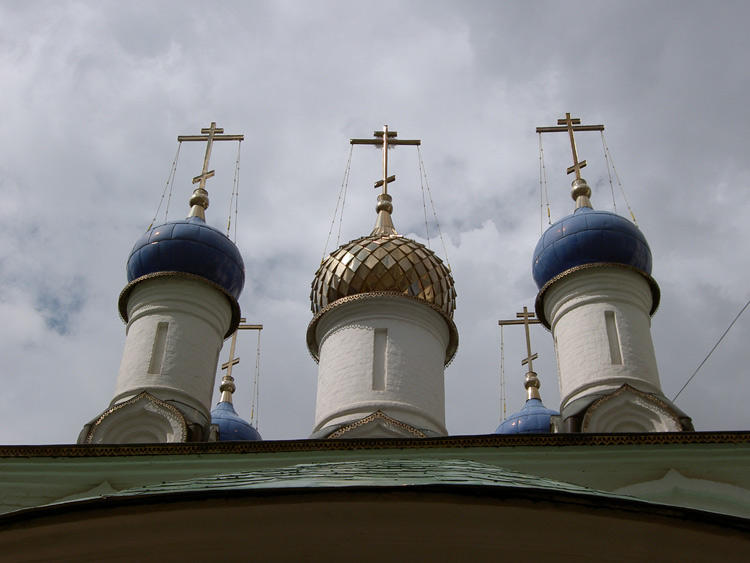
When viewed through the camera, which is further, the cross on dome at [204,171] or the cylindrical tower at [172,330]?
the cross on dome at [204,171]

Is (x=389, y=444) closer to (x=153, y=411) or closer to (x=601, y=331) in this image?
(x=153, y=411)

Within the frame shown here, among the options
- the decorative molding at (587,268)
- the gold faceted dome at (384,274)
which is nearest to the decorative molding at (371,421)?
the gold faceted dome at (384,274)

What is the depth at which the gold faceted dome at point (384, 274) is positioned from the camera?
405 inches

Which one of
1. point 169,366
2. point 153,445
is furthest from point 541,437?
point 169,366

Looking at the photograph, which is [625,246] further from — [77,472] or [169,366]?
[77,472]

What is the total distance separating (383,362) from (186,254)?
2705 millimetres

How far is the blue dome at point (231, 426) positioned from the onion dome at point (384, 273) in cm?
287

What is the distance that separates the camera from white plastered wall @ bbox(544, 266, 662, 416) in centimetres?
966

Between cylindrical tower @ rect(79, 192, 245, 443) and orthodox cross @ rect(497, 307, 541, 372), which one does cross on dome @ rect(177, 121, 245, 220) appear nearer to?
cylindrical tower @ rect(79, 192, 245, 443)

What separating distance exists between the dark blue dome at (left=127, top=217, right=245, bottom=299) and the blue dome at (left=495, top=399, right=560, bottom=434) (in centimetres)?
426

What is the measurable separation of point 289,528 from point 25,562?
3.32 ft

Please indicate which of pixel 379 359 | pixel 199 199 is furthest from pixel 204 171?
pixel 379 359

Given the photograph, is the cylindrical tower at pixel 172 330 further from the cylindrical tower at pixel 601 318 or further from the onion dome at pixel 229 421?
the cylindrical tower at pixel 601 318

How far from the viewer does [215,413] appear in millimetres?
13008
